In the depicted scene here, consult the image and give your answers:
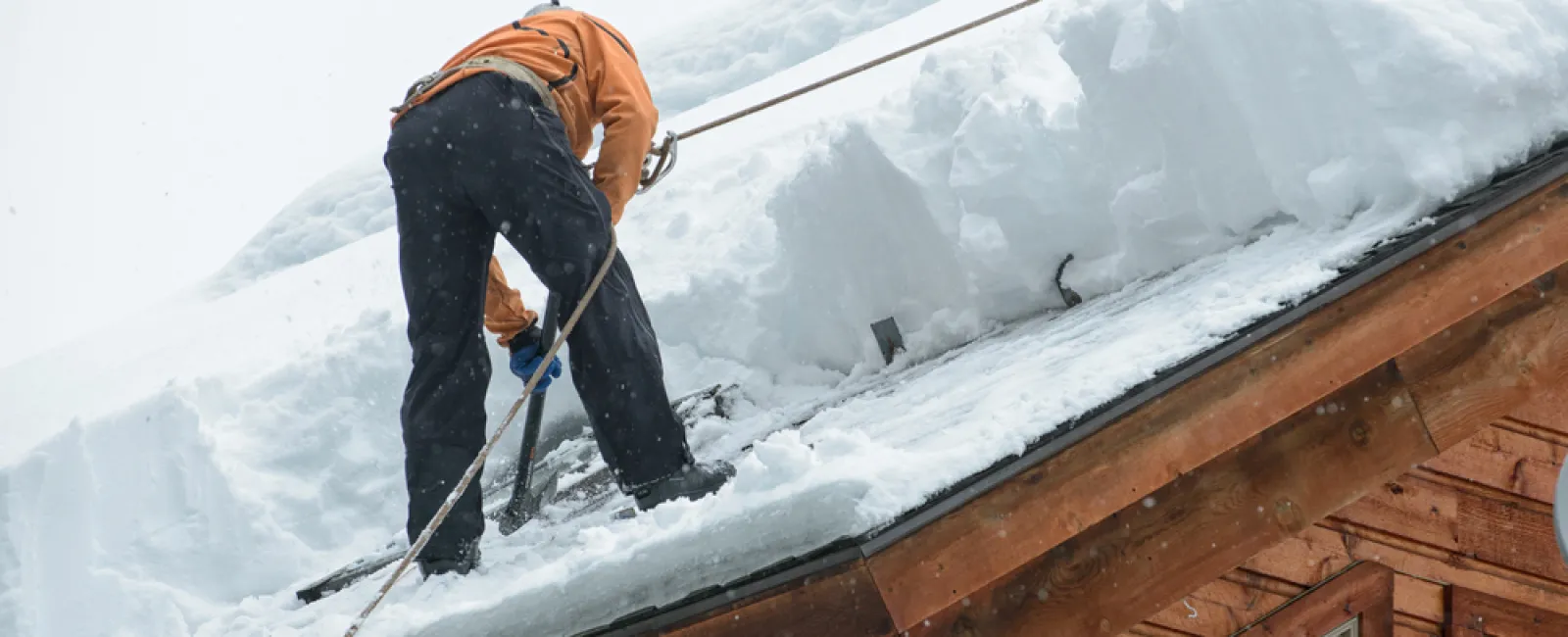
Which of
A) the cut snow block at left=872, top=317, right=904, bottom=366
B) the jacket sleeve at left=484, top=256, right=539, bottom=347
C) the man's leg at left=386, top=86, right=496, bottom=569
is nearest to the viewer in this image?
the man's leg at left=386, top=86, right=496, bottom=569

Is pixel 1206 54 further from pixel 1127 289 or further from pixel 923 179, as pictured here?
pixel 923 179

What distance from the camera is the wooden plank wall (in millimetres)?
2480

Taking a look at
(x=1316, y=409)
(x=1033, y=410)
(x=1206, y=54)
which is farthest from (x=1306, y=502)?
(x=1206, y=54)

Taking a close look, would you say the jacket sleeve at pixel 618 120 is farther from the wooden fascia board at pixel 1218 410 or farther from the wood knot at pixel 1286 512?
the wood knot at pixel 1286 512

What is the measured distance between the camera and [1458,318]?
183cm

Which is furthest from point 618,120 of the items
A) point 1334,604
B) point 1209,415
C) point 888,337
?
point 1334,604

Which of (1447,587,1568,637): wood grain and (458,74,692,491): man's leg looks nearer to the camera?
(458,74,692,491): man's leg

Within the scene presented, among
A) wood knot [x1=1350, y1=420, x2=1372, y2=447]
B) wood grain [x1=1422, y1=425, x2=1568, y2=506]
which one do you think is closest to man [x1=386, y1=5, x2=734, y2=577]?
wood knot [x1=1350, y1=420, x2=1372, y2=447]

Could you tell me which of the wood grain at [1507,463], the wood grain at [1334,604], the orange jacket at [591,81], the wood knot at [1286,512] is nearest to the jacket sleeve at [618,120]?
the orange jacket at [591,81]

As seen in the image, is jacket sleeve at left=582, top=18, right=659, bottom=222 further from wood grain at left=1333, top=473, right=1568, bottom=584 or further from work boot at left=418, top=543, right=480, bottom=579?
wood grain at left=1333, top=473, right=1568, bottom=584

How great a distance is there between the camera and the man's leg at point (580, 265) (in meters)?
2.15

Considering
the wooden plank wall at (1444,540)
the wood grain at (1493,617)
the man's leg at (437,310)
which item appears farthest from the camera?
the wood grain at (1493,617)

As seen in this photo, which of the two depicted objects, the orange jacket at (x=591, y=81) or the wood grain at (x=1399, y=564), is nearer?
the orange jacket at (x=591, y=81)

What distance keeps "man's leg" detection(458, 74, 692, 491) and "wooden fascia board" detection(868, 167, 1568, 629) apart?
0.70m
